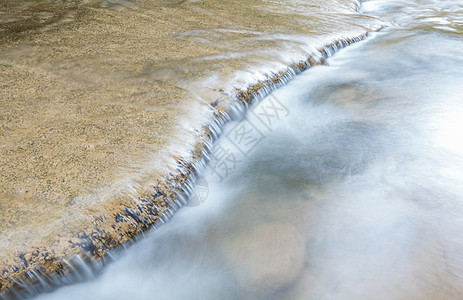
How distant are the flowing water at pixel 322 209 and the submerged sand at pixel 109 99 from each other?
280 millimetres

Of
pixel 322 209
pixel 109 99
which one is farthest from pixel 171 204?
pixel 109 99

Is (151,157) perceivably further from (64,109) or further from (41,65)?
(41,65)

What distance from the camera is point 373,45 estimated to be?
6395 millimetres

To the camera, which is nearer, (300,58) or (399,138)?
(399,138)

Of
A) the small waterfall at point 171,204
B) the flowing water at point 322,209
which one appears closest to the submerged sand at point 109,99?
the small waterfall at point 171,204

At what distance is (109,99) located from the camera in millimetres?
3623

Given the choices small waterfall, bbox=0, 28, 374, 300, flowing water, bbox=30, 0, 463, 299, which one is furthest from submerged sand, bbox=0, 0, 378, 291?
flowing water, bbox=30, 0, 463, 299

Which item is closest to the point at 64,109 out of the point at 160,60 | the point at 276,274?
the point at 160,60

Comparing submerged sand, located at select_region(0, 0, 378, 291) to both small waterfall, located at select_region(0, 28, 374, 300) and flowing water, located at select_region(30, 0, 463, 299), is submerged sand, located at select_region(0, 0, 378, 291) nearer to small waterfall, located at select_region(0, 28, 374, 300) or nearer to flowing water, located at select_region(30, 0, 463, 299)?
small waterfall, located at select_region(0, 28, 374, 300)

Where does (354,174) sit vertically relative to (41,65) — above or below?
below

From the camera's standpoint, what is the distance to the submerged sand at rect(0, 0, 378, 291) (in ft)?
7.90

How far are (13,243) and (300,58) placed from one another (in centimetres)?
408

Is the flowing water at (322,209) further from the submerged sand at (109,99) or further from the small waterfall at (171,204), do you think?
the submerged sand at (109,99)

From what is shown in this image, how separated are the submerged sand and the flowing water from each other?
0.28 metres
